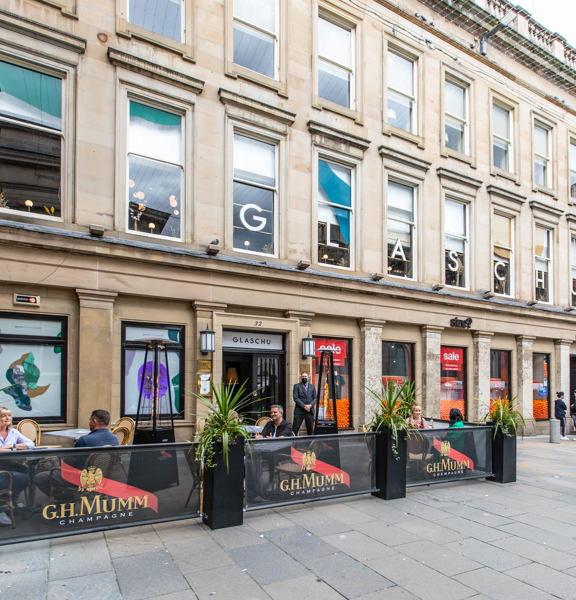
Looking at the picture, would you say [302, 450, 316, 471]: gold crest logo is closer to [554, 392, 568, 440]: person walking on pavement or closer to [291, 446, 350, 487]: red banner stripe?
[291, 446, 350, 487]: red banner stripe

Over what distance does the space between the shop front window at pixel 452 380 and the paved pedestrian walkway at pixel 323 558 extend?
8.90 m

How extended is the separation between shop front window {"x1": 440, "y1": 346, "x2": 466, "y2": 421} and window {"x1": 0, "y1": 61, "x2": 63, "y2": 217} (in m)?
12.2

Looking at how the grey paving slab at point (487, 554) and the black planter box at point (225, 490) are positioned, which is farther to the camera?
the black planter box at point (225, 490)

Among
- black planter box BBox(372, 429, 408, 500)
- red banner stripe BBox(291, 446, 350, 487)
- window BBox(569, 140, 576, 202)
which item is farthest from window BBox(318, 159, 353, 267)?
window BBox(569, 140, 576, 202)

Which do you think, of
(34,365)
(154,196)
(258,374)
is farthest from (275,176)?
(34,365)

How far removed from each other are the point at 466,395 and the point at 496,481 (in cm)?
788

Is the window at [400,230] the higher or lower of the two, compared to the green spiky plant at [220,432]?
higher

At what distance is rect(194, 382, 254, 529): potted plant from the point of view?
6156 millimetres

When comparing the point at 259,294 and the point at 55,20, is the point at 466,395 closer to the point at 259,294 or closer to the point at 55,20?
the point at 259,294

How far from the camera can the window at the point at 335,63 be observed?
14.1 meters

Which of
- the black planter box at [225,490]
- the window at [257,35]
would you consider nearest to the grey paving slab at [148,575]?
the black planter box at [225,490]

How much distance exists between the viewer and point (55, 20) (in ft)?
32.7

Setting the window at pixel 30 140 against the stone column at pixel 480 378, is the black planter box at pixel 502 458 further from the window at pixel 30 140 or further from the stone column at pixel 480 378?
the window at pixel 30 140

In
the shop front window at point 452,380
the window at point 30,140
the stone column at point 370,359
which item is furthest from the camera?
the shop front window at point 452,380
